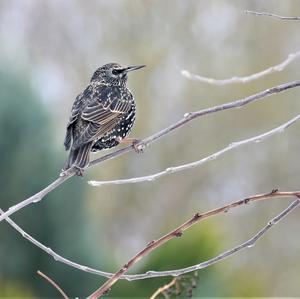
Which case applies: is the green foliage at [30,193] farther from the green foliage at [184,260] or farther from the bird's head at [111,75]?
the bird's head at [111,75]

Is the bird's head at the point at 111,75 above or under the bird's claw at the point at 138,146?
above

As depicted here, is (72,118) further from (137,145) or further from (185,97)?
(185,97)

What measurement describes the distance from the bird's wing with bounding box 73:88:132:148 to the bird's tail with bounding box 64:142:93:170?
0.03 metres

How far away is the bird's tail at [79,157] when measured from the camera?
134 inches

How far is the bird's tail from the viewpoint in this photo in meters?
3.40

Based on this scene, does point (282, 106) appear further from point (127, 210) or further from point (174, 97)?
point (127, 210)

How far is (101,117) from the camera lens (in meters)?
3.96

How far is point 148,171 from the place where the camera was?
15.3m

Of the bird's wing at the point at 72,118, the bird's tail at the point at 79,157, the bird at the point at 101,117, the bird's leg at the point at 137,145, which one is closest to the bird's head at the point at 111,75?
the bird at the point at 101,117

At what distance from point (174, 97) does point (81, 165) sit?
11769 mm

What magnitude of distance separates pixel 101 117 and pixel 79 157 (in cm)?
47

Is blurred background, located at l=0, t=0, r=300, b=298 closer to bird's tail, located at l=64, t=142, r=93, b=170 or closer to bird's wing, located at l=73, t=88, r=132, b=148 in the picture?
bird's wing, located at l=73, t=88, r=132, b=148

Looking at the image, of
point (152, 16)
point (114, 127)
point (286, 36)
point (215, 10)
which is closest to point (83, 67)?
point (152, 16)

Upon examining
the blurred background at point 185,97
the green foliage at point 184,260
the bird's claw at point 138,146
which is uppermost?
the blurred background at point 185,97
